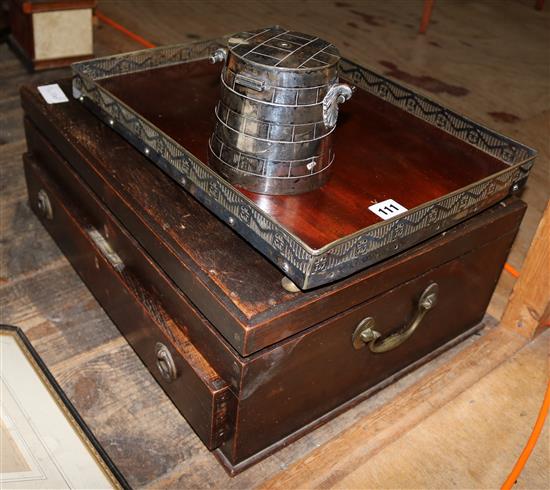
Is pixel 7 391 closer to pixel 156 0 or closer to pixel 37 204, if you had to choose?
pixel 37 204

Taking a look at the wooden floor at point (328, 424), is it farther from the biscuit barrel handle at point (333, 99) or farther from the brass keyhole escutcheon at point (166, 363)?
the biscuit barrel handle at point (333, 99)

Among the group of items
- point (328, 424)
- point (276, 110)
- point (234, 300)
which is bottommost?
point (328, 424)

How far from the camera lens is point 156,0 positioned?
2.53 m

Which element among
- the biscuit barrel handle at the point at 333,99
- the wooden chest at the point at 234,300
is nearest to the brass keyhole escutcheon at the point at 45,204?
the wooden chest at the point at 234,300

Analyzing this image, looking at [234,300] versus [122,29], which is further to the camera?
[122,29]

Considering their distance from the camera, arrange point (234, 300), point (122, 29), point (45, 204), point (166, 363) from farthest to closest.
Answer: point (122, 29) < point (45, 204) < point (166, 363) < point (234, 300)

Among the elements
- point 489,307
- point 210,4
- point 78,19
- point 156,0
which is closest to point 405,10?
point 210,4

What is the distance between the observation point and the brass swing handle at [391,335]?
947 mm

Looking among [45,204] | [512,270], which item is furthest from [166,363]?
[512,270]

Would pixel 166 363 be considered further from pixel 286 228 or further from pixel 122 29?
pixel 122 29

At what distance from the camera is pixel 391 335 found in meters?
1.01

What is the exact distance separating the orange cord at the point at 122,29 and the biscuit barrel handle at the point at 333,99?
1.35 m

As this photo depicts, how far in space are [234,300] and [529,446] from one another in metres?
0.53

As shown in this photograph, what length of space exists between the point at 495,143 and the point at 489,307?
0.36 meters
